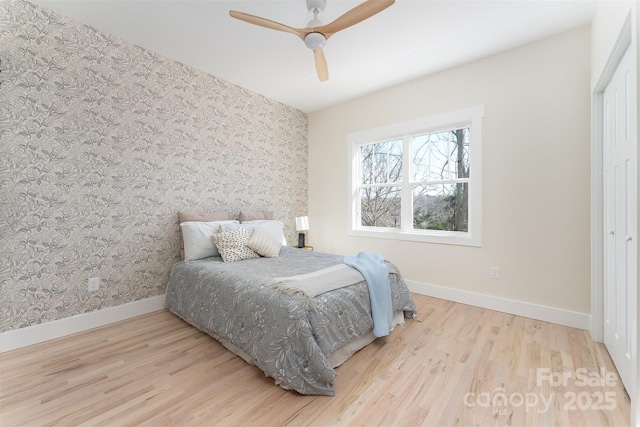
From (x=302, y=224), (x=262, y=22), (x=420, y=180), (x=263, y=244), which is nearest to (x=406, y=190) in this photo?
(x=420, y=180)

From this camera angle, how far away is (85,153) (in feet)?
8.13

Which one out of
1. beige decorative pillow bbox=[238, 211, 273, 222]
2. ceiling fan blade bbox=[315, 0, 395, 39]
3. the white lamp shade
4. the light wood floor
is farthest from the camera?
the white lamp shade

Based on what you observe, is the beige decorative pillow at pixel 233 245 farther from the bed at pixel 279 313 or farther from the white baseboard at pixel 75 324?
the white baseboard at pixel 75 324

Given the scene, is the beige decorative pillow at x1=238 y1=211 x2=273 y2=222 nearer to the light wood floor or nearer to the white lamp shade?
the white lamp shade

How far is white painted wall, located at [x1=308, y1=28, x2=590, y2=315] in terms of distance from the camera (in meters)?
2.50

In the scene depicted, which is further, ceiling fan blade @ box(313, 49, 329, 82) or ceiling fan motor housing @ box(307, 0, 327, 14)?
ceiling fan blade @ box(313, 49, 329, 82)

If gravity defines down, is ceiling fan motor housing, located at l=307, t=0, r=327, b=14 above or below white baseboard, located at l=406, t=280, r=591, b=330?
above

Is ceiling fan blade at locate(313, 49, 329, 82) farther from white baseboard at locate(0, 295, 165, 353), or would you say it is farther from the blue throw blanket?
white baseboard at locate(0, 295, 165, 353)

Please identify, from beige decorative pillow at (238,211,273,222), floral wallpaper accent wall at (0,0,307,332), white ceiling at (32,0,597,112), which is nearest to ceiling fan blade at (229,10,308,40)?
white ceiling at (32,0,597,112)

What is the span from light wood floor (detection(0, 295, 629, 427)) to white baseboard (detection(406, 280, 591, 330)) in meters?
0.12

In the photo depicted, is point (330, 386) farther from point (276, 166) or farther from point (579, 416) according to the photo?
point (276, 166)

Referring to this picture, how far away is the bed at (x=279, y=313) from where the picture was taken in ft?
5.46

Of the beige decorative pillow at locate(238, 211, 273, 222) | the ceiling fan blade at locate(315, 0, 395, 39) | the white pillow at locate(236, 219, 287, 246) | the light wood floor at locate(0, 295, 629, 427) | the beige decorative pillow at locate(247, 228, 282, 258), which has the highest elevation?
the ceiling fan blade at locate(315, 0, 395, 39)

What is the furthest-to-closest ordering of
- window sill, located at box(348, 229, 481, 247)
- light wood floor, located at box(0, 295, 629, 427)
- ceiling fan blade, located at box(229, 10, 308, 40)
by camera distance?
1. window sill, located at box(348, 229, 481, 247)
2. ceiling fan blade, located at box(229, 10, 308, 40)
3. light wood floor, located at box(0, 295, 629, 427)
